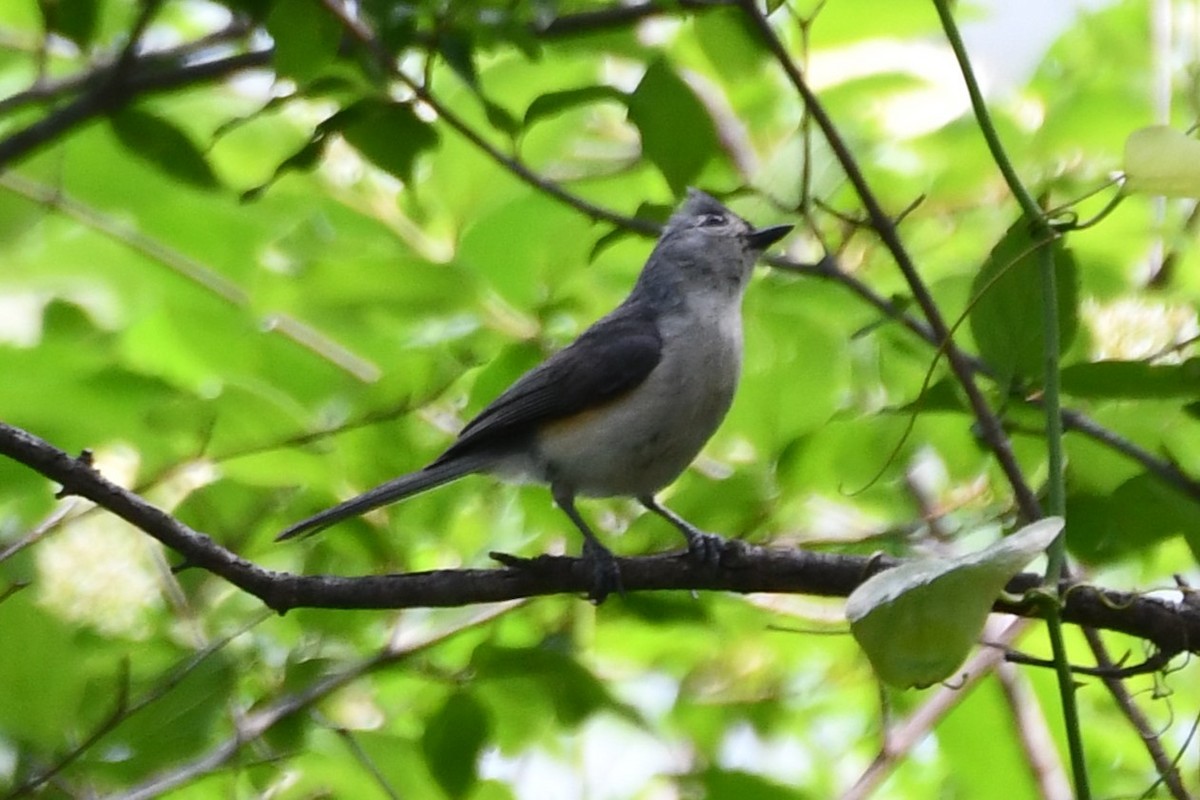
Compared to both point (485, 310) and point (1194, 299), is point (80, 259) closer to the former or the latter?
point (485, 310)

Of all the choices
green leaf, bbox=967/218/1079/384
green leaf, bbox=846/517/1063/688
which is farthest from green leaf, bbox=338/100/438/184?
green leaf, bbox=846/517/1063/688

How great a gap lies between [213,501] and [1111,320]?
1246 mm

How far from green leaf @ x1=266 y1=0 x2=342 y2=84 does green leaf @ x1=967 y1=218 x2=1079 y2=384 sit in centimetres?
76

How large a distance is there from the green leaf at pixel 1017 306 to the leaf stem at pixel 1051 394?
0.02 metres

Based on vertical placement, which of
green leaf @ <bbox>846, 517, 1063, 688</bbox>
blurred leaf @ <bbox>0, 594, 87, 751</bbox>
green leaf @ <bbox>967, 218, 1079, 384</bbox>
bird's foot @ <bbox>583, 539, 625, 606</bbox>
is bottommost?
green leaf @ <bbox>846, 517, 1063, 688</bbox>

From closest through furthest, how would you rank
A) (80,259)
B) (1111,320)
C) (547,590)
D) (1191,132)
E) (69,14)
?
(1191,132)
(547,590)
(69,14)
(1111,320)
(80,259)

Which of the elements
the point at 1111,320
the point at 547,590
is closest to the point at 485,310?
the point at 547,590

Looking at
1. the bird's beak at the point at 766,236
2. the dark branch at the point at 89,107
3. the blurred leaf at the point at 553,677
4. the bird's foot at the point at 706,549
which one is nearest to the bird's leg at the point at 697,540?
the bird's foot at the point at 706,549

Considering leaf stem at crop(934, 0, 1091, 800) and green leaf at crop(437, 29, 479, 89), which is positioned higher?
green leaf at crop(437, 29, 479, 89)

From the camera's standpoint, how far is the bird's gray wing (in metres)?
2.24

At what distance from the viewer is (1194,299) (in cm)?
181

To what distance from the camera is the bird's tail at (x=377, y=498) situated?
1739 mm

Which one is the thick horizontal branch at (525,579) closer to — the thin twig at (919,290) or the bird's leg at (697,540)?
the bird's leg at (697,540)

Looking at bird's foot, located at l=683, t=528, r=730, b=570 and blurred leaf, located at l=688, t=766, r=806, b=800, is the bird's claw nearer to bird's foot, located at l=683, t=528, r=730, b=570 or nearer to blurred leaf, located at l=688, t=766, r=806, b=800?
bird's foot, located at l=683, t=528, r=730, b=570
